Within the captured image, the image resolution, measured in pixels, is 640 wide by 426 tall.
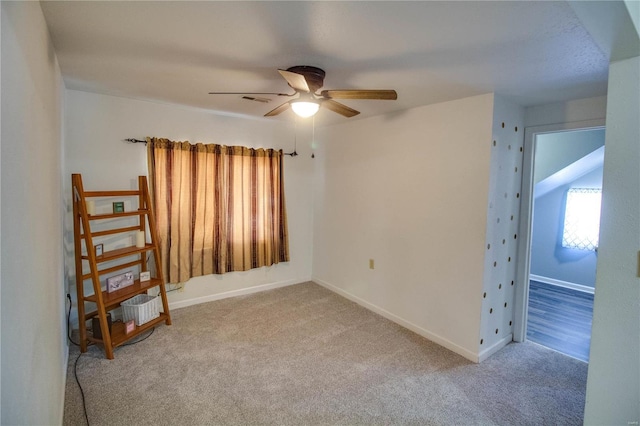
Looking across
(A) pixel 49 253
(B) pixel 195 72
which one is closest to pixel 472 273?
(B) pixel 195 72

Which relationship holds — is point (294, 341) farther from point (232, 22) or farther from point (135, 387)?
point (232, 22)

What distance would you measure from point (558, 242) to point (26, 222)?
19.3 ft

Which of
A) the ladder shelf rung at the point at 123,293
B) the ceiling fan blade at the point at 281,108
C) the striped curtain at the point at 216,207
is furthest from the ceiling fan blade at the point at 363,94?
the ladder shelf rung at the point at 123,293

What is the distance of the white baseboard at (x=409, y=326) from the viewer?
273 centimetres

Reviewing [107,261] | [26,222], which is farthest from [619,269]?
[107,261]

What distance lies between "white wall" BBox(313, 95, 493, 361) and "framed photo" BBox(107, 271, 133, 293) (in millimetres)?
2387

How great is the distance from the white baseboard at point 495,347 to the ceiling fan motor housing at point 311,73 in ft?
8.49

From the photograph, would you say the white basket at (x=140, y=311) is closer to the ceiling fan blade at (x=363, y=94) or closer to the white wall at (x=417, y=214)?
the white wall at (x=417, y=214)

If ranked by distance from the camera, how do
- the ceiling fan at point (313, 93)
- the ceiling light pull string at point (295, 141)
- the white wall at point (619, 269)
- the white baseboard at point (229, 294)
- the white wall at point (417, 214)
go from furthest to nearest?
the ceiling light pull string at point (295, 141) → the white baseboard at point (229, 294) → the white wall at point (417, 214) → the ceiling fan at point (313, 93) → the white wall at point (619, 269)

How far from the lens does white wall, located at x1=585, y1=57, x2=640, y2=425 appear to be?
4.56ft

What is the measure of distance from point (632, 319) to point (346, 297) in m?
2.90

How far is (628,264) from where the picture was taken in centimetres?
141

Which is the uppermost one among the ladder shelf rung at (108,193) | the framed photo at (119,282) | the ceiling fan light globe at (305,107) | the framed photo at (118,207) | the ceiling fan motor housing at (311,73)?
the ceiling fan motor housing at (311,73)

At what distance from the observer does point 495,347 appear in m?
2.86
